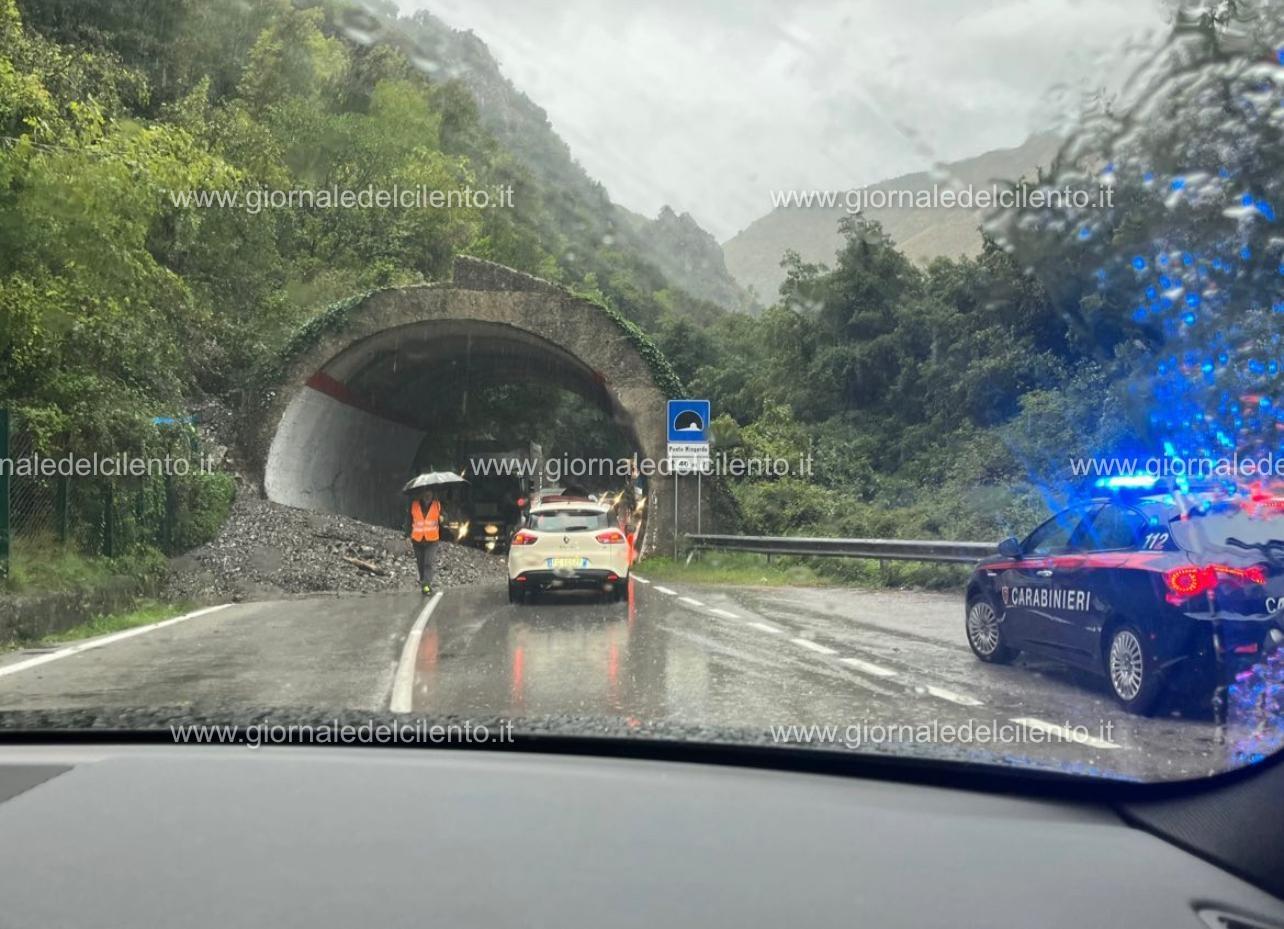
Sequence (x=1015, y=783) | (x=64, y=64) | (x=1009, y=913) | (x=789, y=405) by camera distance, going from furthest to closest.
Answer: (x=789, y=405), (x=64, y=64), (x=1015, y=783), (x=1009, y=913)

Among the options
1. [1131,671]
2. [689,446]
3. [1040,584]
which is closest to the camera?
[1131,671]

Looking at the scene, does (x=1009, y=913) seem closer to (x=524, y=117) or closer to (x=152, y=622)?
(x=152, y=622)

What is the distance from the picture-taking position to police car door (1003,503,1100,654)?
25.3ft

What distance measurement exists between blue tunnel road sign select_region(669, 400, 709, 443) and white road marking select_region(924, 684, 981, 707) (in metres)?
19.1

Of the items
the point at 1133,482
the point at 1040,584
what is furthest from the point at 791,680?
the point at 1133,482

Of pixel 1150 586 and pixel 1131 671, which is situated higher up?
pixel 1150 586

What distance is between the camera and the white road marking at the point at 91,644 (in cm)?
966

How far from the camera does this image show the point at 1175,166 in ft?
36.1

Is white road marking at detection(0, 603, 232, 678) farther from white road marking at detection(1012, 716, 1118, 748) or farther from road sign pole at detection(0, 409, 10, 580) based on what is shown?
white road marking at detection(1012, 716, 1118, 748)

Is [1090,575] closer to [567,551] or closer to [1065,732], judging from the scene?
[1065,732]

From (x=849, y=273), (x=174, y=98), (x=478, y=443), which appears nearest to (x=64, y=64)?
(x=849, y=273)

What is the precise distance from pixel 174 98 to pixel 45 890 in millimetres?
44996

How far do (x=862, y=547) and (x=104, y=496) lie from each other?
1146cm

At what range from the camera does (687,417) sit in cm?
2641
